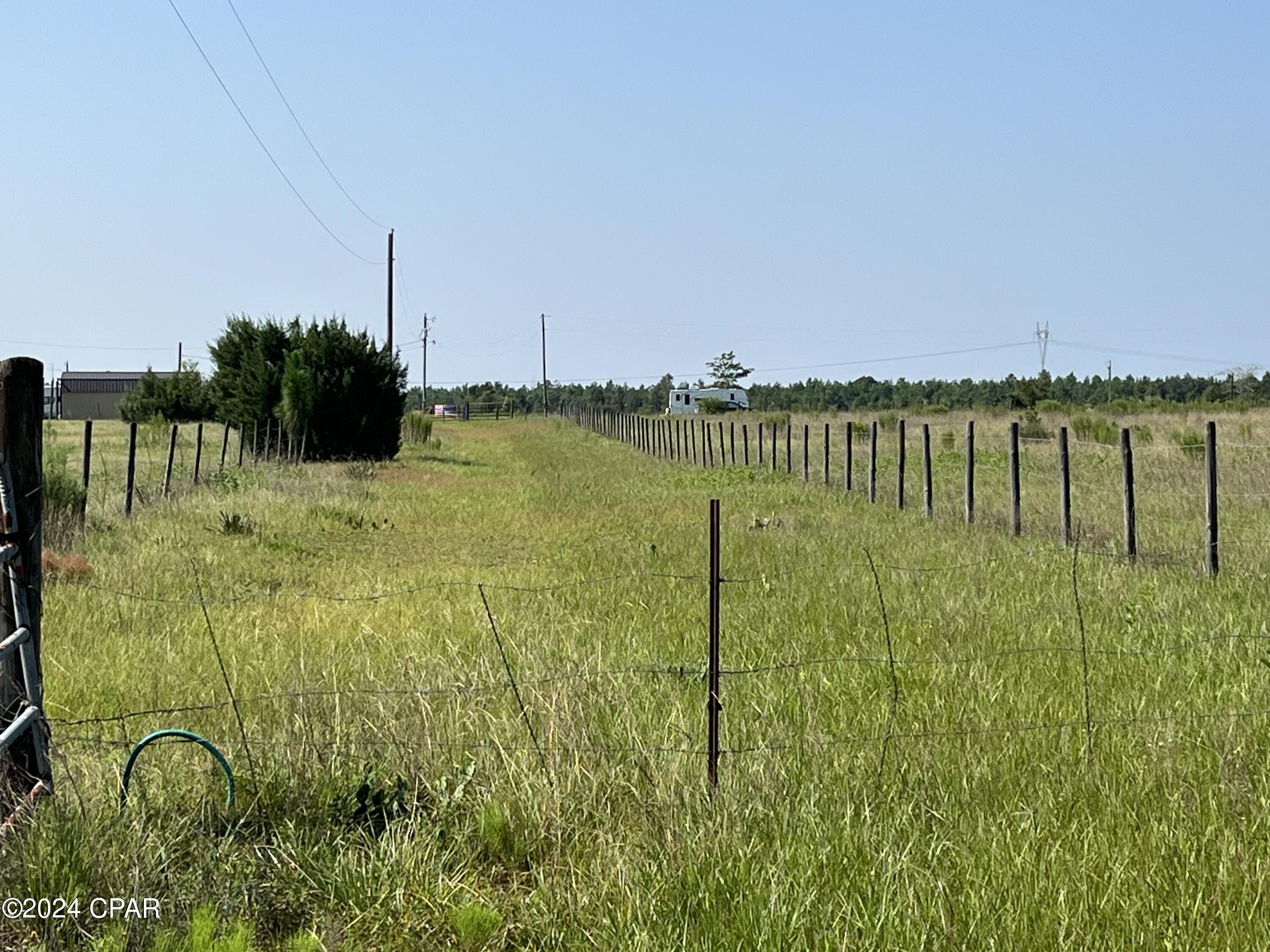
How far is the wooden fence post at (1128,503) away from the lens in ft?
39.1

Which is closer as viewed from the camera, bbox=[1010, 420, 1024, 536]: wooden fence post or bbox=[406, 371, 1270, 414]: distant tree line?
bbox=[1010, 420, 1024, 536]: wooden fence post

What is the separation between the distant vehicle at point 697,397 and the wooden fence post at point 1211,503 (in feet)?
275

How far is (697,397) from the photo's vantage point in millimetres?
100125

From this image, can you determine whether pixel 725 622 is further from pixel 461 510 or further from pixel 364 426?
pixel 364 426

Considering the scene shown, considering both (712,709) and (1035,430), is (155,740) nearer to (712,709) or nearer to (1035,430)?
(712,709)

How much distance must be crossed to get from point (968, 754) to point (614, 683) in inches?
74.5

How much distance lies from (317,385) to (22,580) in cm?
3061

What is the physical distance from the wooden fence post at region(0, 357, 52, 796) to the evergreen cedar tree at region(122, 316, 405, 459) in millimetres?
30004

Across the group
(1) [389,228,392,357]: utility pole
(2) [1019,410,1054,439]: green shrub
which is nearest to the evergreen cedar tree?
(1) [389,228,392,357]: utility pole

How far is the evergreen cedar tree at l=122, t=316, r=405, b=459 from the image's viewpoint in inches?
1347

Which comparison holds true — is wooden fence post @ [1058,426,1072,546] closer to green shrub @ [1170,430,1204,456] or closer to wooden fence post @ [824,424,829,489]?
wooden fence post @ [824,424,829,489]

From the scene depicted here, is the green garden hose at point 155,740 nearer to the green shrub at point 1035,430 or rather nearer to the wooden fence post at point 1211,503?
the wooden fence post at point 1211,503

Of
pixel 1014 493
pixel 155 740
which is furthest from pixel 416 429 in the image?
pixel 155 740

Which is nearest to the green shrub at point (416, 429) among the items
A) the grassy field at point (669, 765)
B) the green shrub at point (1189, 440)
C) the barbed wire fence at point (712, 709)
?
the green shrub at point (1189, 440)
